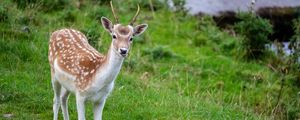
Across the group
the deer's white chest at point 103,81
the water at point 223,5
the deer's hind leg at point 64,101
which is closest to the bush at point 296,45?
the water at point 223,5

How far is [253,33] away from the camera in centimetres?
1353

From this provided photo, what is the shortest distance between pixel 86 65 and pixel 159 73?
4764 millimetres

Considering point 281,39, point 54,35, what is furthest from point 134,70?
point 281,39

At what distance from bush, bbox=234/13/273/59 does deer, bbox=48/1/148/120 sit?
6.11 metres

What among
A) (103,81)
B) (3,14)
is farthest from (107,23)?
(3,14)

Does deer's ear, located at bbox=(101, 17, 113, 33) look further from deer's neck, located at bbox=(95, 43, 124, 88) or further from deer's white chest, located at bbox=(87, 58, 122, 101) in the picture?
deer's white chest, located at bbox=(87, 58, 122, 101)

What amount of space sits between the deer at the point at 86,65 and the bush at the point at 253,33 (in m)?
6.11

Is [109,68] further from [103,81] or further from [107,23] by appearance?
[107,23]

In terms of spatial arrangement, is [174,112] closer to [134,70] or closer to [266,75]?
[134,70]

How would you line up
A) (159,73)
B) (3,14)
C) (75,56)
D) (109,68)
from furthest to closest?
(159,73)
(3,14)
(75,56)
(109,68)

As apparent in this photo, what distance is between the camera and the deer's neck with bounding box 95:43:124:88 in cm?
692

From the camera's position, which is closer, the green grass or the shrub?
the green grass

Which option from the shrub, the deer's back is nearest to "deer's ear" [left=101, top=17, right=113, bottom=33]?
the deer's back

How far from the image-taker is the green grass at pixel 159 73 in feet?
29.8
